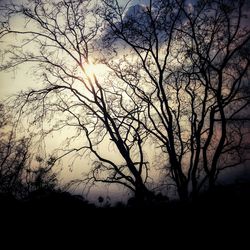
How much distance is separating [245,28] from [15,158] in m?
26.5

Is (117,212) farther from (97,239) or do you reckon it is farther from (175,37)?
(175,37)

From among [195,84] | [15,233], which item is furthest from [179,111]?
[15,233]

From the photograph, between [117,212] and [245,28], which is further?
[245,28]

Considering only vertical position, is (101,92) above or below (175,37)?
below

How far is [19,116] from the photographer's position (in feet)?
44.3

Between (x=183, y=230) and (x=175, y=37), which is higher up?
(x=175, y=37)

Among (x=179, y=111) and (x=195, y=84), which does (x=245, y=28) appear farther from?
(x=179, y=111)

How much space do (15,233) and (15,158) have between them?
83.5 ft

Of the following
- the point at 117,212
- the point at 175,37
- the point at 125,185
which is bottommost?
the point at 117,212

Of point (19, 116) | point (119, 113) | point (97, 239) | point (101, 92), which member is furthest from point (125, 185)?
point (97, 239)

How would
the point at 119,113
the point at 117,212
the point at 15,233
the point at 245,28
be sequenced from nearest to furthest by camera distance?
the point at 15,233 < the point at 117,212 < the point at 245,28 < the point at 119,113

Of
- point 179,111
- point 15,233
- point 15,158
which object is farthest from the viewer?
point 15,158

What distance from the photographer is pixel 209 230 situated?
323 inches

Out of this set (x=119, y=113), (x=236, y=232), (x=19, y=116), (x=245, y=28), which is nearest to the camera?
(x=236, y=232)
